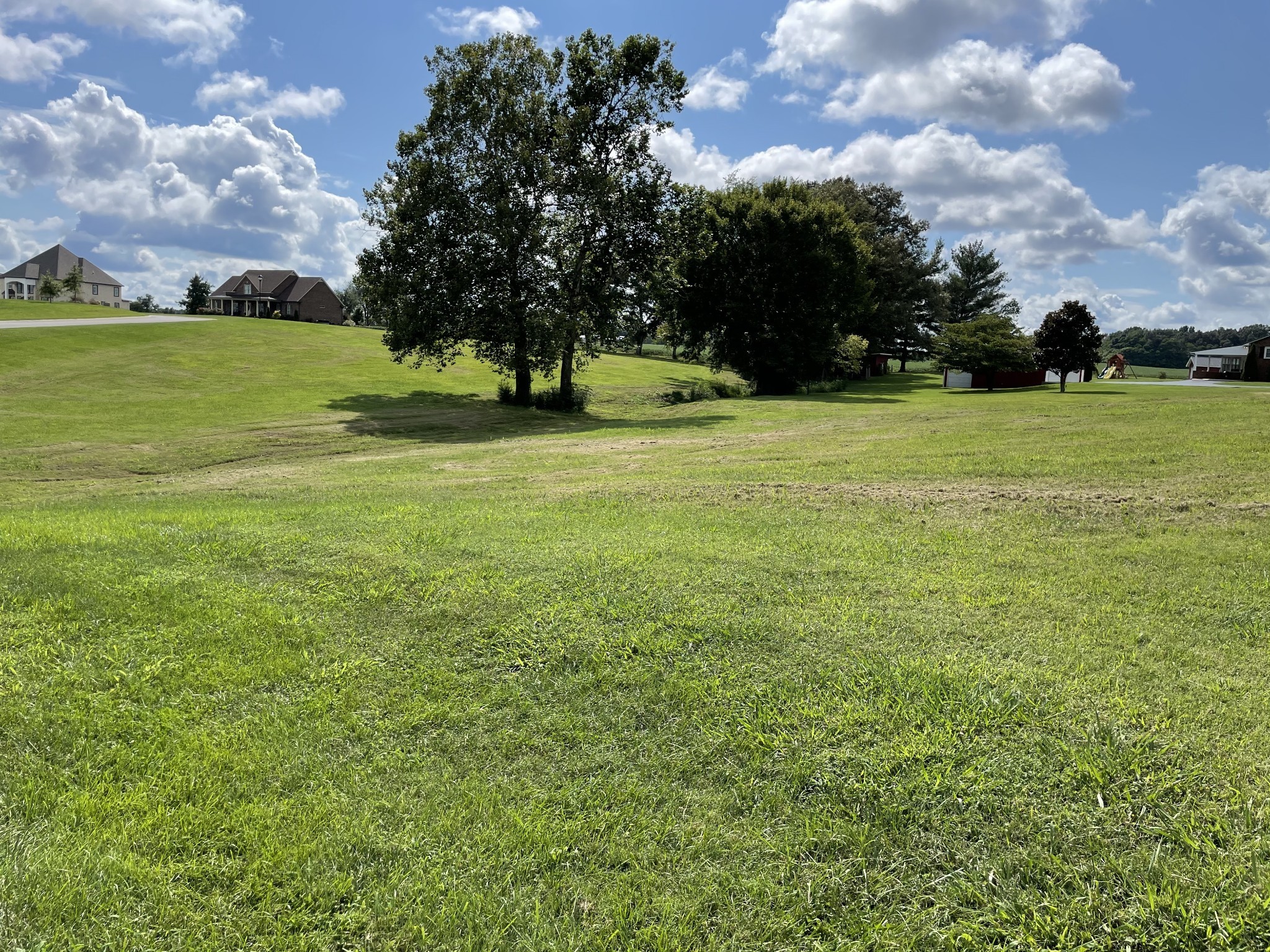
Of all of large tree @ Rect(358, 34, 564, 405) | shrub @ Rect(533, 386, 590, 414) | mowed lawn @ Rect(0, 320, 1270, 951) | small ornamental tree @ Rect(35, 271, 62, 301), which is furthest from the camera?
small ornamental tree @ Rect(35, 271, 62, 301)

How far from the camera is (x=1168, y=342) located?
122750 millimetres

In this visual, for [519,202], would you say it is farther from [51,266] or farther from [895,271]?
[51,266]

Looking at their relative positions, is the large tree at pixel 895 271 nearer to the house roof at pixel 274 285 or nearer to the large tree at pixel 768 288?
the large tree at pixel 768 288

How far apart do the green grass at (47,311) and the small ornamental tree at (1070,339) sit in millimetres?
60083

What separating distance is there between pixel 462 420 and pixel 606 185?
1088cm

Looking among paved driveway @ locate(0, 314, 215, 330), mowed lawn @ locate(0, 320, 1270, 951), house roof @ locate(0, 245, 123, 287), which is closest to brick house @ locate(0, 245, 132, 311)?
house roof @ locate(0, 245, 123, 287)

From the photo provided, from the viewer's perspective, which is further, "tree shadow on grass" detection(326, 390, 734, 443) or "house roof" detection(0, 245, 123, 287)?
"house roof" detection(0, 245, 123, 287)

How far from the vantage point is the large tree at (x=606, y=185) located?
3031 centimetres

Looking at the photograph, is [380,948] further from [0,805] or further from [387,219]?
[387,219]

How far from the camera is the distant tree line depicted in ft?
384

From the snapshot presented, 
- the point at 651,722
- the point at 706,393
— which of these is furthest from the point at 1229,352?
the point at 651,722

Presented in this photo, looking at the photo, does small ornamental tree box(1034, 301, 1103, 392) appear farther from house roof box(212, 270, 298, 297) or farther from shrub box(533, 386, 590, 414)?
house roof box(212, 270, 298, 297)

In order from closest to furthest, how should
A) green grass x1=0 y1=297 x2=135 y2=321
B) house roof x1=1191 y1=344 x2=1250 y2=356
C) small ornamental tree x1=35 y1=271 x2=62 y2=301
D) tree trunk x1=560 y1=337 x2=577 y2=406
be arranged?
tree trunk x1=560 y1=337 x2=577 y2=406
green grass x1=0 y1=297 x2=135 y2=321
house roof x1=1191 y1=344 x2=1250 y2=356
small ornamental tree x1=35 y1=271 x2=62 y2=301

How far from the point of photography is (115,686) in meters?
4.95
